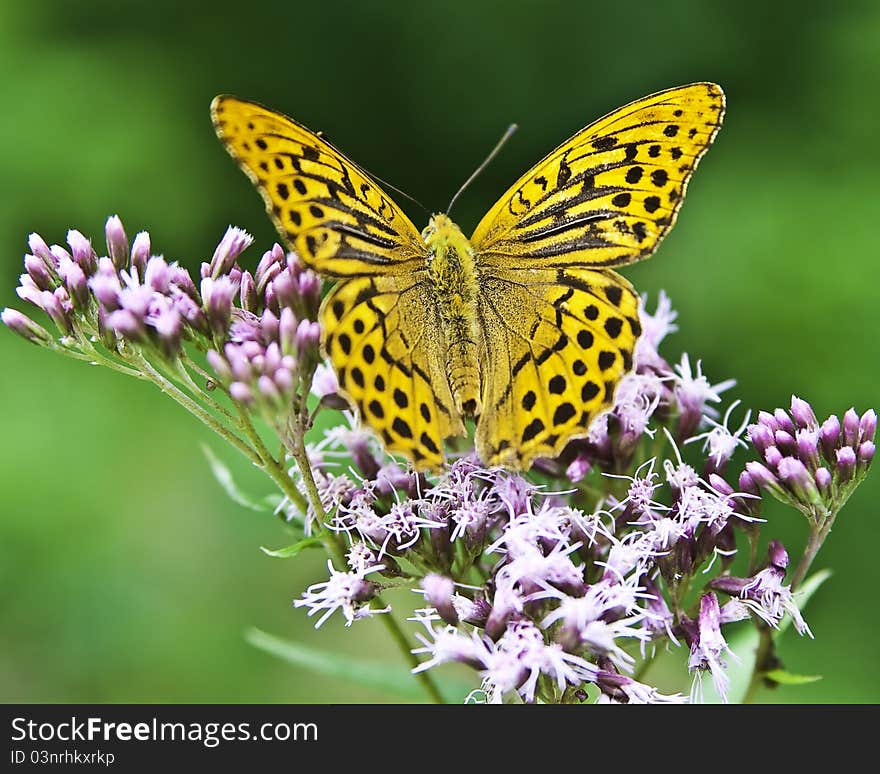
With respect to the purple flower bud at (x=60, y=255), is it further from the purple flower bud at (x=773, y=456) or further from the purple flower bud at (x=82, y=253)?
the purple flower bud at (x=773, y=456)

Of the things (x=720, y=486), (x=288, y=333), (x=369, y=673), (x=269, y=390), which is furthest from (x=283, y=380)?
(x=720, y=486)

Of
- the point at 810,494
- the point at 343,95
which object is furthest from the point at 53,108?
the point at 810,494

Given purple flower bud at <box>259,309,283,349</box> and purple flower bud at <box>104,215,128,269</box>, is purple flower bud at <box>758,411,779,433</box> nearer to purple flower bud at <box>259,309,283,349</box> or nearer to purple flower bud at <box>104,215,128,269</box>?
purple flower bud at <box>259,309,283,349</box>

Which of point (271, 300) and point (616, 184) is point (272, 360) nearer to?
point (271, 300)

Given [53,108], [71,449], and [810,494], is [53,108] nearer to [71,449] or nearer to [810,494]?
[71,449]

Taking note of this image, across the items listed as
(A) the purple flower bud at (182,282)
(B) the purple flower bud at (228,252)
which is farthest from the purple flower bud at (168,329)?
(B) the purple flower bud at (228,252)

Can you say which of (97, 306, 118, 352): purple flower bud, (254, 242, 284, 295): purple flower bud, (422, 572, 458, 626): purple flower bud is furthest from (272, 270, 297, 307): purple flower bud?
(422, 572, 458, 626): purple flower bud
